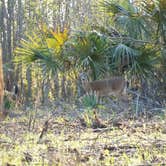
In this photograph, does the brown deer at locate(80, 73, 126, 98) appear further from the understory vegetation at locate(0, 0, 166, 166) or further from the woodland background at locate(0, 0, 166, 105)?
the woodland background at locate(0, 0, 166, 105)

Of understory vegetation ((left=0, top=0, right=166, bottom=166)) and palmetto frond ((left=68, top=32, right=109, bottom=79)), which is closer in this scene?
understory vegetation ((left=0, top=0, right=166, bottom=166))

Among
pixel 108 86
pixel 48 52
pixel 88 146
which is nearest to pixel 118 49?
pixel 108 86

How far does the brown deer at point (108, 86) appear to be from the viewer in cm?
907

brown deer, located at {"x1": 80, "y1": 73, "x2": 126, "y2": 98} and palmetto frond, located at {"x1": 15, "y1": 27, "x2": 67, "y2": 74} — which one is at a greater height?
palmetto frond, located at {"x1": 15, "y1": 27, "x2": 67, "y2": 74}

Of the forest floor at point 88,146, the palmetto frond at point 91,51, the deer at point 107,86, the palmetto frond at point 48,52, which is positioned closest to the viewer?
the forest floor at point 88,146

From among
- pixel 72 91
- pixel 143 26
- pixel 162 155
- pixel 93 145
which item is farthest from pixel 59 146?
pixel 72 91

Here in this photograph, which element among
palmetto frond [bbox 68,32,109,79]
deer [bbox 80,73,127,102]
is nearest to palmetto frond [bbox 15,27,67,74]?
palmetto frond [bbox 68,32,109,79]

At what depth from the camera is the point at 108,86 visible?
9.09 meters

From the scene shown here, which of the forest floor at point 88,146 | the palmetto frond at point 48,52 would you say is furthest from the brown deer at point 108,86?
the forest floor at point 88,146

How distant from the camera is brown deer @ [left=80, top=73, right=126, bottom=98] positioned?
29.8 feet

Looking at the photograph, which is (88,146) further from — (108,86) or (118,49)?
(118,49)

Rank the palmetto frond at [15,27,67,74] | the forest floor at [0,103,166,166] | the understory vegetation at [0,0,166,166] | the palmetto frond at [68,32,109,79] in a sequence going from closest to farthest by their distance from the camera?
1. the forest floor at [0,103,166,166]
2. the understory vegetation at [0,0,166,166]
3. the palmetto frond at [68,32,109,79]
4. the palmetto frond at [15,27,67,74]

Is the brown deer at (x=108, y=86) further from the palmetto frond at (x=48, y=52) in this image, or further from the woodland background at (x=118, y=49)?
the palmetto frond at (x=48, y=52)

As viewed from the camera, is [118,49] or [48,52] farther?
[48,52]
